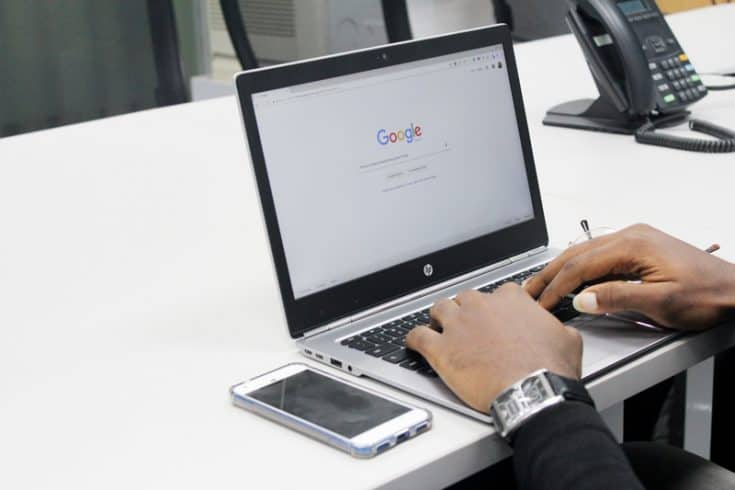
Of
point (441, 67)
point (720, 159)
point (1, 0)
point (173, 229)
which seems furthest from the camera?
point (1, 0)

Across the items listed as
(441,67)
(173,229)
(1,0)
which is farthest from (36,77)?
(441,67)

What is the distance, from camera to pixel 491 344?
838 mm

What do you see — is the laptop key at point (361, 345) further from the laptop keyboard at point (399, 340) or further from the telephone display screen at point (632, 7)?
the telephone display screen at point (632, 7)

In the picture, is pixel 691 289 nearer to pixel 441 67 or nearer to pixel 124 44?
pixel 441 67

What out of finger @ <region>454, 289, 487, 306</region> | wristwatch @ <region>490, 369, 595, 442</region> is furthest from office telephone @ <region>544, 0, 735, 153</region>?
wristwatch @ <region>490, 369, 595, 442</region>

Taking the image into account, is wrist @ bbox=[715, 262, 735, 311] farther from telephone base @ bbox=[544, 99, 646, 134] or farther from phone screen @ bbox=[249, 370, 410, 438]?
telephone base @ bbox=[544, 99, 646, 134]

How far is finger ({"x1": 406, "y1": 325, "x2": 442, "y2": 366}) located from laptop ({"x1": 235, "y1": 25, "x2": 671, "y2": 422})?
0.05 feet

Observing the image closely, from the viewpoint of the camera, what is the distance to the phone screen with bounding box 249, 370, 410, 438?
787 millimetres

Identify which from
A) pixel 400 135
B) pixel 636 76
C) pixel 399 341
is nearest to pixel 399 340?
pixel 399 341

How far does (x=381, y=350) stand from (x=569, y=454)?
22 centimetres

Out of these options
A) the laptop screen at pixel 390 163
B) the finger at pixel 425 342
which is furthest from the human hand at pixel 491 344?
the laptop screen at pixel 390 163

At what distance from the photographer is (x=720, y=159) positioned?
1.54 metres

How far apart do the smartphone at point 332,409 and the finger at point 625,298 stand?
0.68 feet

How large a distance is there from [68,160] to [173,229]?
0.34 meters
